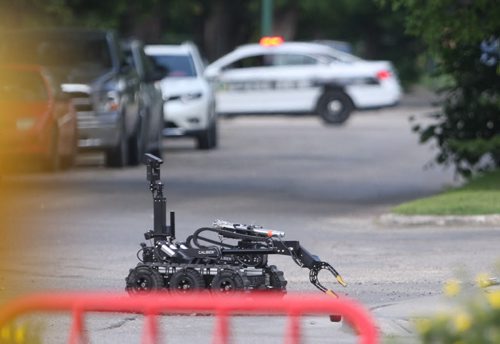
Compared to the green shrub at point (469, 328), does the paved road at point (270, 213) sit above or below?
below

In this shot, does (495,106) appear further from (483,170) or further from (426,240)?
(426,240)

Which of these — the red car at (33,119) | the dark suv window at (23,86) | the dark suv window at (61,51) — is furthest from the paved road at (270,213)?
the dark suv window at (61,51)

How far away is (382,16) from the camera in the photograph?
6588 centimetres

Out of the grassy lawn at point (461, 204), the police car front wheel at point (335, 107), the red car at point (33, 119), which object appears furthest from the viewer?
the police car front wheel at point (335, 107)

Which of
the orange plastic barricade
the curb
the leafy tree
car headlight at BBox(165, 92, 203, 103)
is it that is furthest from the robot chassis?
car headlight at BBox(165, 92, 203, 103)

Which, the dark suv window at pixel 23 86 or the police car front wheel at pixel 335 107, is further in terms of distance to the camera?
the police car front wheel at pixel 335 107

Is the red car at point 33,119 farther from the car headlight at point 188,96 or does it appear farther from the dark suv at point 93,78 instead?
the car headlight at point 188,96

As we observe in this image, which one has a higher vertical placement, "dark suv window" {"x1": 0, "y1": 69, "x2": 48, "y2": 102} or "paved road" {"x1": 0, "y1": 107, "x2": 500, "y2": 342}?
"dark suv window" {"x1": 0, "y1": 69, "x2": 48, "y2": 102}

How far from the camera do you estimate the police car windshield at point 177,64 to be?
106 ft

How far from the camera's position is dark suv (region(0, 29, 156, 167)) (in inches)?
1008

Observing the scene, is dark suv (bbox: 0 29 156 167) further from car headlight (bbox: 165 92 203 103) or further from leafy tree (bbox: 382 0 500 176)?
leafy tree (bbox: 382 0 500 176)

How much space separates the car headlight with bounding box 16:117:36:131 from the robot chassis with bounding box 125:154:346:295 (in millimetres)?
12389

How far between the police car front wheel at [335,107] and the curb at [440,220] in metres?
25.0

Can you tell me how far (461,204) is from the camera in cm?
1788
